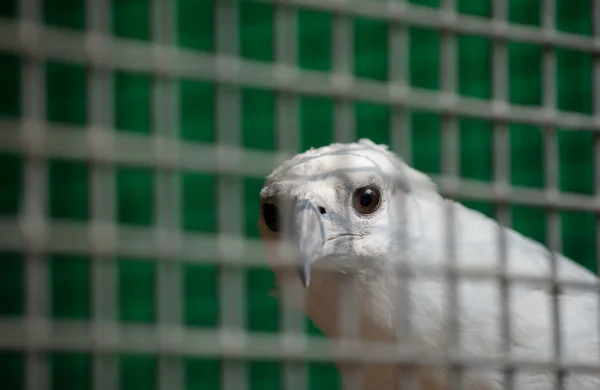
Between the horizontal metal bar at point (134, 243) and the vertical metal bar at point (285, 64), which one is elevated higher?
the vertical metal bar at point (285, 64)

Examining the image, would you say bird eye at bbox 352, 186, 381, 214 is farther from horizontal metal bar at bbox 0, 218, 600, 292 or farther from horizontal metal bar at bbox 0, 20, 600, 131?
horizontal metal bar at bbox 0, 218, 600, 292

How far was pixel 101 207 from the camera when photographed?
817 millimetres

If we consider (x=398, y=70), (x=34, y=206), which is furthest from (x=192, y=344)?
(x=398, y=70)

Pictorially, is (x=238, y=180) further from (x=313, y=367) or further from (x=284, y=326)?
(x=313, y=367)

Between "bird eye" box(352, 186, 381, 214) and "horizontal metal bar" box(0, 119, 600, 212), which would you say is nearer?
"horizontal metal bar" box(0, 119, 600, 212)

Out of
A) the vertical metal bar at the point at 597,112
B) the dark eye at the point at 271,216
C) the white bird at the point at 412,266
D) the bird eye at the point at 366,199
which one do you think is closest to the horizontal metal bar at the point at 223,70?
the vertical metal bar at the point at 597,112

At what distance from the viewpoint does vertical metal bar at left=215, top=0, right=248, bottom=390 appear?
2.93 feet

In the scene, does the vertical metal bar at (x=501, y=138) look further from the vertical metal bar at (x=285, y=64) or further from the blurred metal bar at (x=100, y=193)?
the blurred metal bar at (x=100, y=193)

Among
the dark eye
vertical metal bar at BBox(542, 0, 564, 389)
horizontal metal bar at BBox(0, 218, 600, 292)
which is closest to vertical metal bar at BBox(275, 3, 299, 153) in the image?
horizontal metal bar at BBox(0, 218, 600, 292)

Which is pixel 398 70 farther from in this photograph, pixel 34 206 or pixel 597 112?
pixel 34 206

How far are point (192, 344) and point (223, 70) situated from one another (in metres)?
0.32

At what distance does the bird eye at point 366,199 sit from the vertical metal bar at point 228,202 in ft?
2.76

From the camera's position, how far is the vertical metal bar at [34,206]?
76cm

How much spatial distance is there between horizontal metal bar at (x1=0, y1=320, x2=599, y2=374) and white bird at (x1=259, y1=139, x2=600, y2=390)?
431 mm
